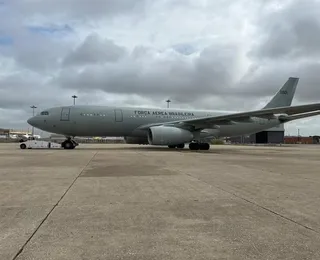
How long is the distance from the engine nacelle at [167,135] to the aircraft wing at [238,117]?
3.73 ft

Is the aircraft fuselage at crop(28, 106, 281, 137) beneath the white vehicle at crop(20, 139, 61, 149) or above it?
above

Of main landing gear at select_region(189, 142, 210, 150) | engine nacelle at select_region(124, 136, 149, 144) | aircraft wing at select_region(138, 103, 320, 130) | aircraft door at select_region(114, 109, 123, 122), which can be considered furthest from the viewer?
engine nacelle at select_region(124, 136, 149, 144)

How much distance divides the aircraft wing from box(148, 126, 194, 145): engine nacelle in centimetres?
114

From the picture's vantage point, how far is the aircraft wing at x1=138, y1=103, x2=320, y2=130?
2352 centimetres

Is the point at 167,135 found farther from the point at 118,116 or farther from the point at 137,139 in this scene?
the point at 137,139

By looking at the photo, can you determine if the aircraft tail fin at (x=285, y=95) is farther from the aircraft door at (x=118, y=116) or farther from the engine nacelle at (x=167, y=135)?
the aircraft door at (x=118, y=116)

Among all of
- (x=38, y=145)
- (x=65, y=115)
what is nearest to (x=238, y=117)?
(x=65, y=115)

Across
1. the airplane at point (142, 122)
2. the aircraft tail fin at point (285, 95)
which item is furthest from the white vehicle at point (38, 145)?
the aircraft tail fin at point (285, 95)

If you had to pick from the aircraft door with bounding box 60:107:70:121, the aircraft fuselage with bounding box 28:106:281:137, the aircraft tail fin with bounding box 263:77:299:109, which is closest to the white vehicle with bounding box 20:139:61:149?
the aircraft fuselage with bounding box 28:106:281:137

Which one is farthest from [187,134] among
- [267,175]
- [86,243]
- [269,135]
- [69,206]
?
[269,135]

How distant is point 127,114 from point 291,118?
14332mm

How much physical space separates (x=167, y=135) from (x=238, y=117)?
5499 millimetres

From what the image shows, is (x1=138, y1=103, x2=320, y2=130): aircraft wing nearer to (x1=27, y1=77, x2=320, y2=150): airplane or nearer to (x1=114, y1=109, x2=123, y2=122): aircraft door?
(x1=27, y1=77, x2=320, y2=150): airplane

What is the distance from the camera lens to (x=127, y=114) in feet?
93.0
